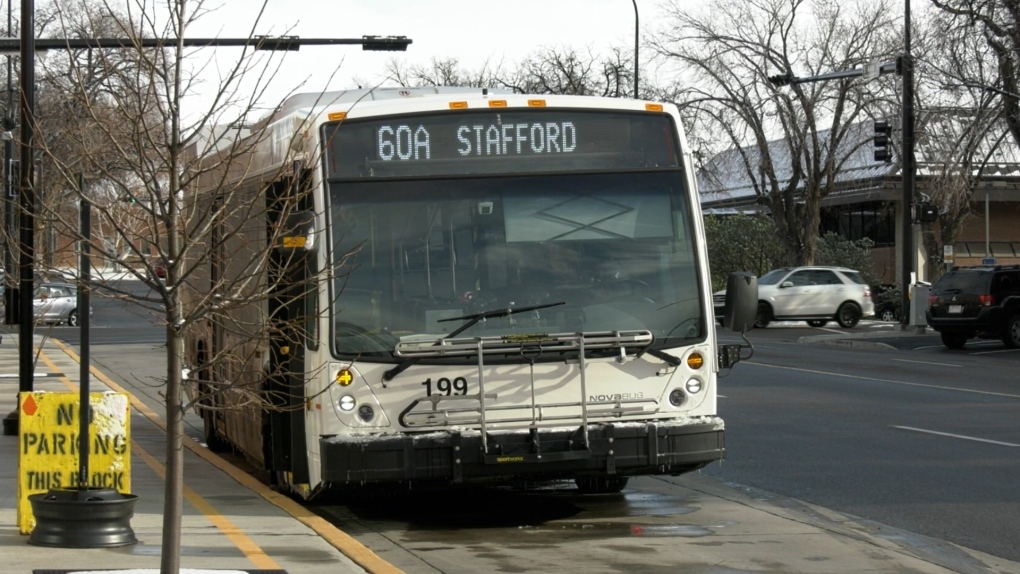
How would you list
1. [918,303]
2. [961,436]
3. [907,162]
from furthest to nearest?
[918,303]
[907,162]
[961,436]

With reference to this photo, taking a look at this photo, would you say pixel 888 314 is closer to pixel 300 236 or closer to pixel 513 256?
pixel 513 256

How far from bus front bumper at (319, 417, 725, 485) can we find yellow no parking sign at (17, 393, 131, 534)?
4.21 ft

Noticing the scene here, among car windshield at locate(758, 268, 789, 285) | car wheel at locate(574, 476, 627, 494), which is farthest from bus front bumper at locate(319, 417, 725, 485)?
car windshield at locate(758, 268, 789, 285)

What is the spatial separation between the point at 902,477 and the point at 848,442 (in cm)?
234

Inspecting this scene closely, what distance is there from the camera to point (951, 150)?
3694 centimetres

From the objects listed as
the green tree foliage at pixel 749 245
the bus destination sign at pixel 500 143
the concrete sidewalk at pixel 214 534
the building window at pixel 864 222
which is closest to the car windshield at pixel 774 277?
the green tree foliage at pixel 749 245

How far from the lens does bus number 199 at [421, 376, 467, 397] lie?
29.7 feet

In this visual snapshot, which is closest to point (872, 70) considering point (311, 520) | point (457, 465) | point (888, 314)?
point (888, 314)

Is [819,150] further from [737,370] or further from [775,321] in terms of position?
[737,370]

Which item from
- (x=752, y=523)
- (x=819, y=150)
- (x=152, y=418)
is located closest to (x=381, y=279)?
(x=752, y=523)

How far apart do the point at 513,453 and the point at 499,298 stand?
3.37ft

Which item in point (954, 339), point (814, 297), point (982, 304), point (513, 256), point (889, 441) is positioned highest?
point (513, 256)

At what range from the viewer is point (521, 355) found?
9.11 m

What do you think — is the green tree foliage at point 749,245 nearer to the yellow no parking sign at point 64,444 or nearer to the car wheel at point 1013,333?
the car wheel at point 1013,333
